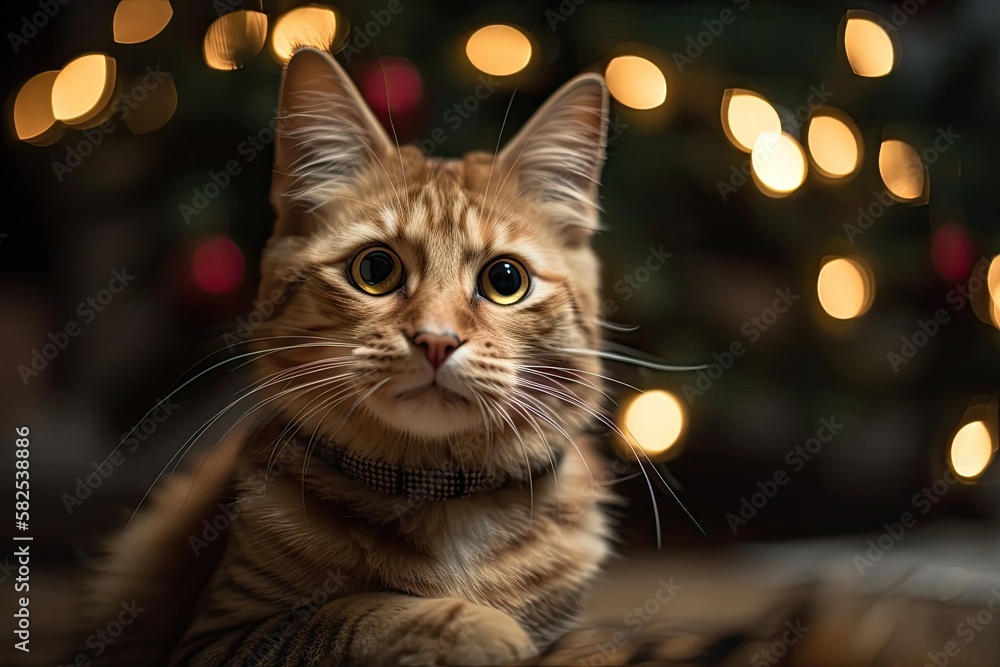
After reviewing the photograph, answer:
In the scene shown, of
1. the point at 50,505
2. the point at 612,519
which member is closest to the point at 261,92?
the point at 50,505

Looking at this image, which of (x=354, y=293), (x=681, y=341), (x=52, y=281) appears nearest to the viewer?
(x=354, y=293)

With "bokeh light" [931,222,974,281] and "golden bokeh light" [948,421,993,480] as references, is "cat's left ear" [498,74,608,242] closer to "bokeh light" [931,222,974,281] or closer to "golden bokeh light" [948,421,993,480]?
"bokeh light" [931,222,974,281]

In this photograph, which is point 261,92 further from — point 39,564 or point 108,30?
point 39,564

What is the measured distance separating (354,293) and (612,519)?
0.52m

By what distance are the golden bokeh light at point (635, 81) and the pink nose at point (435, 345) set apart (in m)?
0.54

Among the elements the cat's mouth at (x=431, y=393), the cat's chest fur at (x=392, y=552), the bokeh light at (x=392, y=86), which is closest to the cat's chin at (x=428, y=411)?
the cat's mouth at (x=431, y=393)

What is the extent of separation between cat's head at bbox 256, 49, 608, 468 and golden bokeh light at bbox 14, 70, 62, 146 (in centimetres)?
36

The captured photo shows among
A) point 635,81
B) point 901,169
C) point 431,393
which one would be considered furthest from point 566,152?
point 901,169

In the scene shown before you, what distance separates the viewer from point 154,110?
117 cm

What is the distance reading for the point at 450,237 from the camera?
1.06 m

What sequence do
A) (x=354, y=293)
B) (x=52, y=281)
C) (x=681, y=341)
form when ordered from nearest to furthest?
1. (x=354, y=293)
2. (x=52, y=281)
3. (x=681, y=341)

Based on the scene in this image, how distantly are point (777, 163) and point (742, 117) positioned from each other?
0.32ft

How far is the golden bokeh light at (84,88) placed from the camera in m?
1.16

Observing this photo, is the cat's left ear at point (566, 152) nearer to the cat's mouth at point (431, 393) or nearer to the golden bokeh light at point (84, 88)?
the cat's mouth at point (431, 393)
